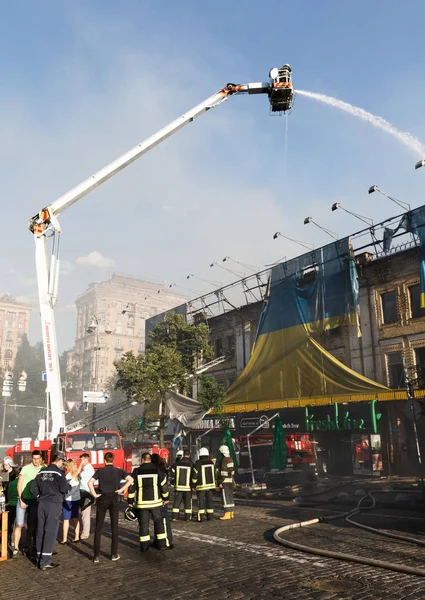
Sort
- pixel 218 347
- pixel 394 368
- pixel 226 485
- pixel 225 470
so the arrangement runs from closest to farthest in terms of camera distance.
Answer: pixel 226 485, pixel 225 470, pixel 394 368, pixel 218 347

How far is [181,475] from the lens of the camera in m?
11.9

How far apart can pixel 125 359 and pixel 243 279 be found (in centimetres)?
996

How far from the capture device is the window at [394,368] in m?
26.4

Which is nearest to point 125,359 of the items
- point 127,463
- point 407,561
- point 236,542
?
point 127,463

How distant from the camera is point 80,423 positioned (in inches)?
1532

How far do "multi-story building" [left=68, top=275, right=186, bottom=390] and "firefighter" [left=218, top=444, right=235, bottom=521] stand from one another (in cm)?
9485

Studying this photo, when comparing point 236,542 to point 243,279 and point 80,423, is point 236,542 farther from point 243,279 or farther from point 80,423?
point 80,423

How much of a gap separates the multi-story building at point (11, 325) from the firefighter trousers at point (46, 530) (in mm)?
121947

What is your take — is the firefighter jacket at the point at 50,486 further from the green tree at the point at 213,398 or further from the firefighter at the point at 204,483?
the green tree at the point at 213,398

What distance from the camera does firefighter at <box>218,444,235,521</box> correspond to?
12.3m

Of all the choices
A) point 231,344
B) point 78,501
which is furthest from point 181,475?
point 231,344

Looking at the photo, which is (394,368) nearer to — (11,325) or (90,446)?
(90,446)

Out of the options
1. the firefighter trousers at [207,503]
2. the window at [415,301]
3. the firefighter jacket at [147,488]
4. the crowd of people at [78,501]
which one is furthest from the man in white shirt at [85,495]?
the window at [415,301]

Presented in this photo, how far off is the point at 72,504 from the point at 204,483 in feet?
10.6
